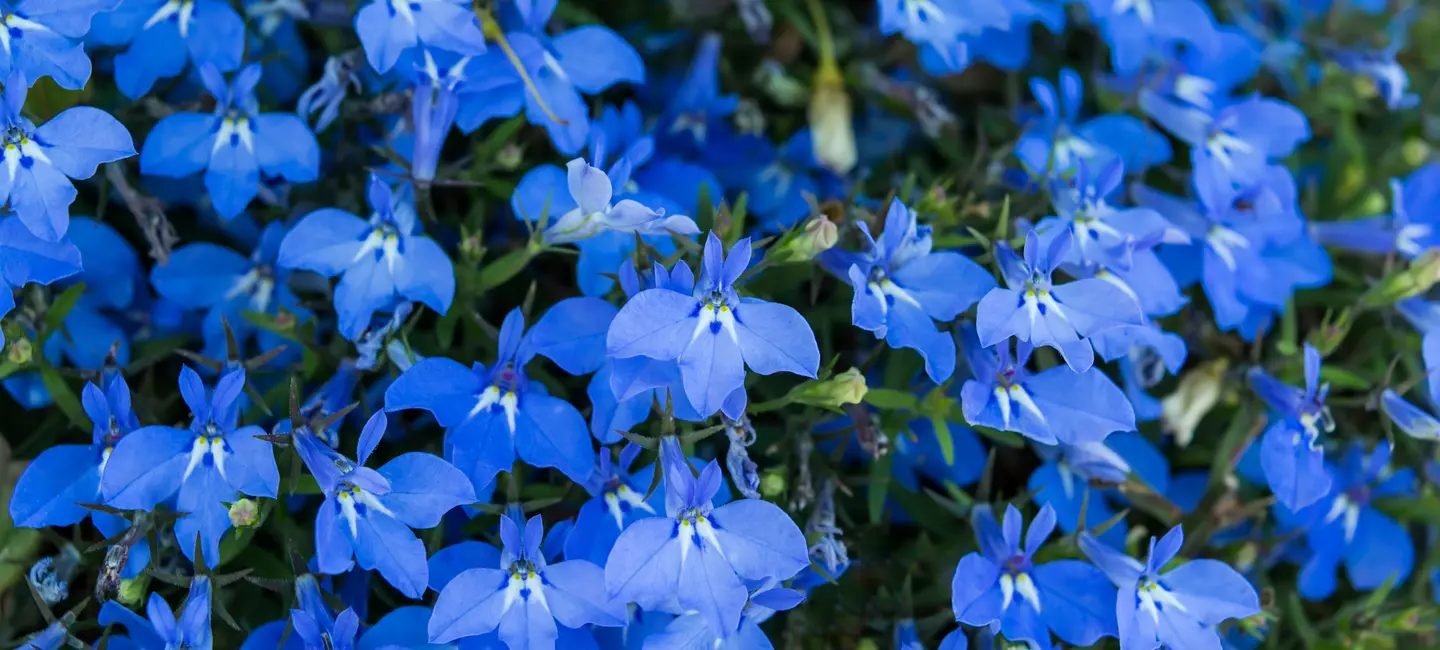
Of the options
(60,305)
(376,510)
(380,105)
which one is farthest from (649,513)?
(60,305)

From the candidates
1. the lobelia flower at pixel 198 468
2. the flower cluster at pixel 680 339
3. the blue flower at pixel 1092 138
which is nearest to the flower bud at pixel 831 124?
the flower cluster at pixel 680 339

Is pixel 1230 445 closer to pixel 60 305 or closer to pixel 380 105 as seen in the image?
pixel 380 105

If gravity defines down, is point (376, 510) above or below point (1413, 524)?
above

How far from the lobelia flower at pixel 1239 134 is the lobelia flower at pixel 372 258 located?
946mm

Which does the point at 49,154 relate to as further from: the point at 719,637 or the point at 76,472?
the point at 719,637

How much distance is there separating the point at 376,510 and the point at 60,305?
18.2 inches

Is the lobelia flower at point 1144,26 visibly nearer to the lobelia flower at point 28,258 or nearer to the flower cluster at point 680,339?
the flower cluster at point 680,339

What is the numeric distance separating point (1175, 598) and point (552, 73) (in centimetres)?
90

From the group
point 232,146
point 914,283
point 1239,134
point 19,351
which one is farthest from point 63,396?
point 1239,134

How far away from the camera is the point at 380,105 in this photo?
4.34ft

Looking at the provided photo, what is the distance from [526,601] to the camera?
108cm

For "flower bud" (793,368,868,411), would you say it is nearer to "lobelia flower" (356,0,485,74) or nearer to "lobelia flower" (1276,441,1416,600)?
"lobelia flower" (356,0,485,74)

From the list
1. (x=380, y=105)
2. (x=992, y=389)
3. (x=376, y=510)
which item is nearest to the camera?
(x=376, y=510)

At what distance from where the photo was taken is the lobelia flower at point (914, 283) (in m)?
1.15
